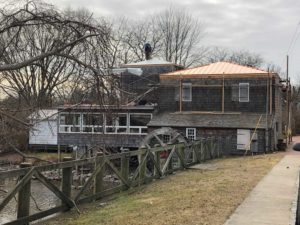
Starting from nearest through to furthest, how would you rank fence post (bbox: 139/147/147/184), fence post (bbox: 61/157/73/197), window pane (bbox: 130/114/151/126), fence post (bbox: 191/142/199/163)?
fence post (bbox: 61/157/73/197) < fence post (bbox: 139/147/147/184) < fence post (bbox: 191/142/199/163) < window pane (bbox: 130/114/151/126)

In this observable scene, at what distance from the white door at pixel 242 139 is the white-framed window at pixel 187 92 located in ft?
19.1

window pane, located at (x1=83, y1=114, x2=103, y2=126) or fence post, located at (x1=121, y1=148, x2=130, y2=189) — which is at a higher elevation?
window pane, located at (x1=83, y1=114, x2=103, y2=126)

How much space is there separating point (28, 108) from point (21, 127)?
1.47 ft

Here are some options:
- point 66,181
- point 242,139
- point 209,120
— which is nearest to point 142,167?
point 66,181

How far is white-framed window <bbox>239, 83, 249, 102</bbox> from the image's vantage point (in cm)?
4119

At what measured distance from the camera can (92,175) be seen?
41.9 feet

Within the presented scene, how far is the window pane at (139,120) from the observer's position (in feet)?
150

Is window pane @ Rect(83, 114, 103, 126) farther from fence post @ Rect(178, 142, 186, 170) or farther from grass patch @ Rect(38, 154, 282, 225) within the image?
fence post @ Rect(178, 142, 186, 170)

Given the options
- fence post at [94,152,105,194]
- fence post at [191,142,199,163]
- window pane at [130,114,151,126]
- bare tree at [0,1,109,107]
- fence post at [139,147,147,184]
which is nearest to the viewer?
bare tree at [0,1,109,107]

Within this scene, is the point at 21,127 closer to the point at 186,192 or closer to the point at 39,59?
the point at 39,59

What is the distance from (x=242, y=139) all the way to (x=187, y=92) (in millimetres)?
6632

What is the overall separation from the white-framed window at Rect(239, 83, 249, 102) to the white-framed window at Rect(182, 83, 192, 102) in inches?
160

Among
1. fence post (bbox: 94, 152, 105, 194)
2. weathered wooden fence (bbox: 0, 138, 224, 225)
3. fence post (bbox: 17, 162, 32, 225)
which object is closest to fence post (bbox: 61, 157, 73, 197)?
weathered wooden fence (bbox: 0, 138, 224, 225)

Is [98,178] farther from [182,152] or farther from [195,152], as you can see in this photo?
[195,152]
